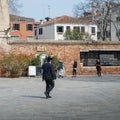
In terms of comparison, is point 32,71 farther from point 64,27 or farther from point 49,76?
point 64,27

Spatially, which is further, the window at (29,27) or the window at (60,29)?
the window at (29,27)

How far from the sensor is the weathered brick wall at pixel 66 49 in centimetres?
4212

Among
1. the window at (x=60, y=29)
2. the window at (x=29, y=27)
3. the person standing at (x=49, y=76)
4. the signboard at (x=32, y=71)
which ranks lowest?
the signboard at (x=32, y=71)

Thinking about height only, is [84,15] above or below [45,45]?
above

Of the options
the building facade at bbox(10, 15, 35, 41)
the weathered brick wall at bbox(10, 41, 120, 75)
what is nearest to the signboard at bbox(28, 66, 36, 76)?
the weathered brick wall at bbox(10, 41, 120, 75)

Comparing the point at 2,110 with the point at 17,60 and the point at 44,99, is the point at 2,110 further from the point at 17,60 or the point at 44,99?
the point at 17,60

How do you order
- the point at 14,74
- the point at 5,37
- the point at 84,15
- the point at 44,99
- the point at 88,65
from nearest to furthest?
the point at 44,99 → the point at 14,74 → the point at 5,37 → the point at 88,65 → the point at 84,15

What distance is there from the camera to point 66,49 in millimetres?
43531

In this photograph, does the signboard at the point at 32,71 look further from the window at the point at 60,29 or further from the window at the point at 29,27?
the window at the point at 29,27

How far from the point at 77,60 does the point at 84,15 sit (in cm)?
2300

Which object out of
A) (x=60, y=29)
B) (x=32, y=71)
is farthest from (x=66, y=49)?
(x=60, y=29)

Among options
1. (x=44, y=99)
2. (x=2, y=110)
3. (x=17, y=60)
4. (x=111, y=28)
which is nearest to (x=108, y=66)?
(x=17, y=60)

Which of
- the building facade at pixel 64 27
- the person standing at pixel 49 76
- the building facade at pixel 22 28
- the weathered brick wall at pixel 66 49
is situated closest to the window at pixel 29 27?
the building facade at pixel 22 28

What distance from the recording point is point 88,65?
4441 centimetres
